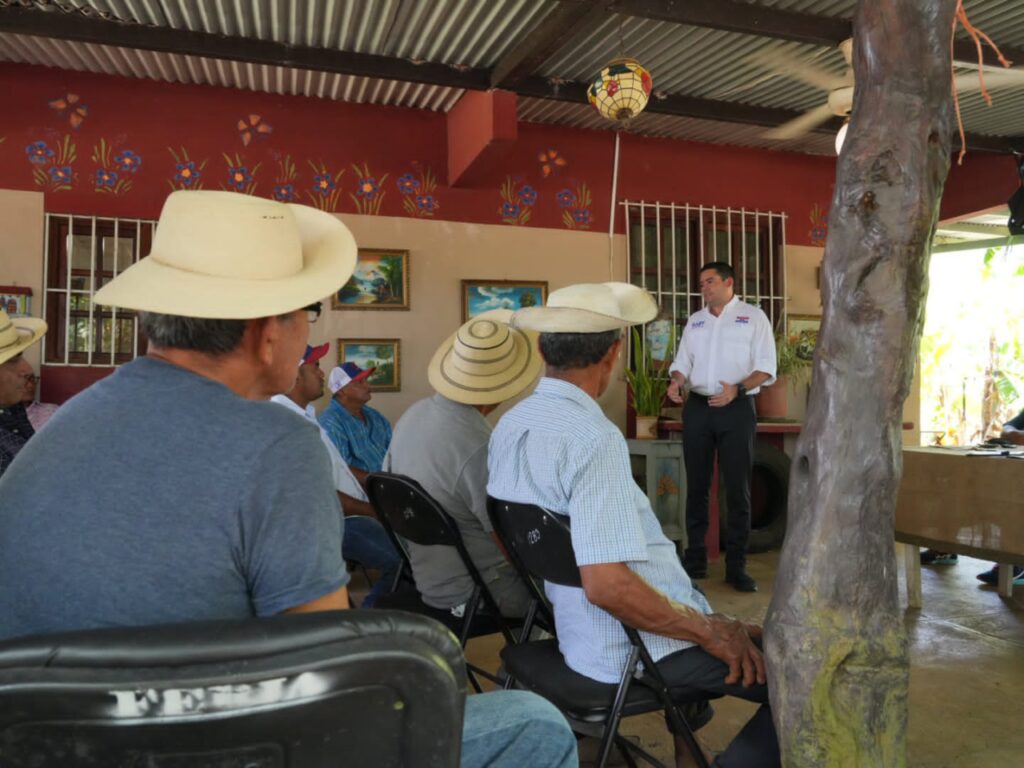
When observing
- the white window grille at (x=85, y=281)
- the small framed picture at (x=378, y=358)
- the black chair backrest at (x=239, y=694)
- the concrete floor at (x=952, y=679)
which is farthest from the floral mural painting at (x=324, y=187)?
the black chair backrest at (x=239, y=694)

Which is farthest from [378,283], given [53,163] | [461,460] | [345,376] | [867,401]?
[867,401]

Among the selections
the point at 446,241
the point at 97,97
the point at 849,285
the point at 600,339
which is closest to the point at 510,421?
the point at 600,339

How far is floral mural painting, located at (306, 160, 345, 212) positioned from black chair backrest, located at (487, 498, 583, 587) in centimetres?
428

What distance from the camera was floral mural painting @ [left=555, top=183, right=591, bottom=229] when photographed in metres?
6.27

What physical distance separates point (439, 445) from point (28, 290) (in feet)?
12.6

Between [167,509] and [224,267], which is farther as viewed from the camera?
[224,267]

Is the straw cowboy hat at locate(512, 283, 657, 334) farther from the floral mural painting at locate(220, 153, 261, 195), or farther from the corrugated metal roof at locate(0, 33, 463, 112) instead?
the floral mural painting at locate(220, 153, 261, 195)

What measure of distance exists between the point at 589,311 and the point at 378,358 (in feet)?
12.9

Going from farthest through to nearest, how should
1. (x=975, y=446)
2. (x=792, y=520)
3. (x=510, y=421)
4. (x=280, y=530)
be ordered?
1. (x=975, y=446)
2. (x=510, y=421)
3. (x=792, y=520)
4. (x=280, y=530)

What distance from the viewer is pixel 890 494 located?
158 centimetres

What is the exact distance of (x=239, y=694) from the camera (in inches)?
27.0

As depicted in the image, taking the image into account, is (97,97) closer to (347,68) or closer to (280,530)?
(347,68)

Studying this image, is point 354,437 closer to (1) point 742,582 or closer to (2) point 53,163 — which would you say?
(1) point 742,582

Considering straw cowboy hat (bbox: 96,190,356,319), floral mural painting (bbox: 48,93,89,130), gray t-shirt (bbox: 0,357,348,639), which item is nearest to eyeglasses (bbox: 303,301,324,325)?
straw cowboy hat (bbox: 96,190,356,319)
